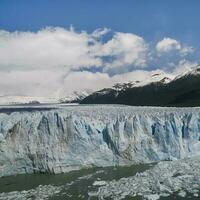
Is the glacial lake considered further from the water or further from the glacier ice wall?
the glacier ice wall

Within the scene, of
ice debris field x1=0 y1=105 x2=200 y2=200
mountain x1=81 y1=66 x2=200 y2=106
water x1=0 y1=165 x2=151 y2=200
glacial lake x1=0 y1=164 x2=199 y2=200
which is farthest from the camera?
mountain x1=81 y1=66 x2=200 y2=106

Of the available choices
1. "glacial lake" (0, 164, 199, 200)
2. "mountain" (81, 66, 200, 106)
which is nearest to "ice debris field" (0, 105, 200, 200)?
"glacial lake" (0, 164, 199, 200)

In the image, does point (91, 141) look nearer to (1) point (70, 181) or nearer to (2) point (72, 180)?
(2) point (72, 180)

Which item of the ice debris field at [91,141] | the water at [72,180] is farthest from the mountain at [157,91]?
the water at [72,180]

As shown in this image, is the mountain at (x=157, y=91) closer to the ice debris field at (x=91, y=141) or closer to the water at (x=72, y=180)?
the ice debris field at (x=91, y=141)

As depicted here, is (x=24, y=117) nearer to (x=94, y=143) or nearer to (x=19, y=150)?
(x=19, y=150)

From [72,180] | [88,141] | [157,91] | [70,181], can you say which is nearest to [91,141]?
[88,141]
